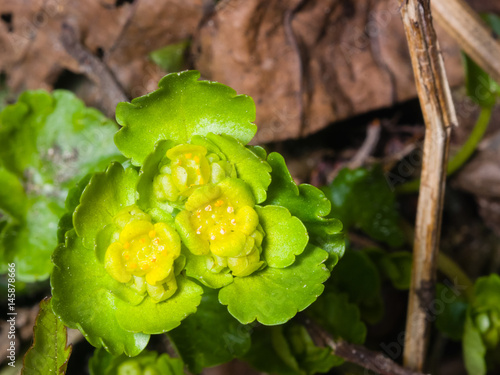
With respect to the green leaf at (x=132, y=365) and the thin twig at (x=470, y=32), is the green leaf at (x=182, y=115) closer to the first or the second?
the green leaf at (x=132, y=365)

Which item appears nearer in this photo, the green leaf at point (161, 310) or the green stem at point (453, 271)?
the green leaf at point (161, 310)

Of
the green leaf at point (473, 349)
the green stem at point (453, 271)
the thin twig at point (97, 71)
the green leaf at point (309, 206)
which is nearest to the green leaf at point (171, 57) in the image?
the thin twig at point (97, 71)

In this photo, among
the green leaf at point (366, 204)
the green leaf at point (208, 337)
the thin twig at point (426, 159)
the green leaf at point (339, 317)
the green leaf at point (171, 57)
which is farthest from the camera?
the green leaf at point (171, 57)

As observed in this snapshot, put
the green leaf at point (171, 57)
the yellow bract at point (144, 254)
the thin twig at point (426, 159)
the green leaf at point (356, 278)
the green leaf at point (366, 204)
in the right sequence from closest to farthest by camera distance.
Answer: the yellow bract at point (144, 254)
the thin twig at point (426, 159)
the green leaf at point (356, 278)
the green leaf at point (366, 204)
the green leaf at point (171, 57)

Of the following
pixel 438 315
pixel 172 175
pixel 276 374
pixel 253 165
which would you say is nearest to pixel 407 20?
pixel 253 165

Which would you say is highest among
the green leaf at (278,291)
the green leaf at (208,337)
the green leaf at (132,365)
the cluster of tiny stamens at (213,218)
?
the cluster of tiny stamens at (213,218)
